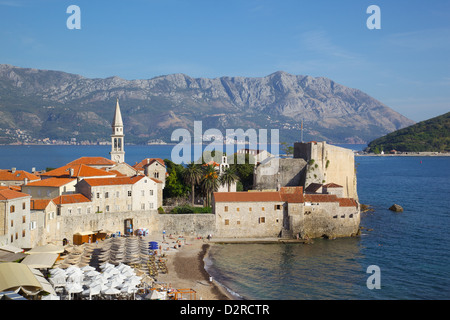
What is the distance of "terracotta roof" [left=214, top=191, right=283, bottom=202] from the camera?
2068 inches

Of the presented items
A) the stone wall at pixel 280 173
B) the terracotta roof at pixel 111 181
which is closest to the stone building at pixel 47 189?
the terracotta roof at pixel 111 181

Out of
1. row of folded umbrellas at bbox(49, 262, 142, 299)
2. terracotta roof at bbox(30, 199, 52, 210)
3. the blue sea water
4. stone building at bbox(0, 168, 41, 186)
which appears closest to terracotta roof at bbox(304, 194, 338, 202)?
the blue sea water

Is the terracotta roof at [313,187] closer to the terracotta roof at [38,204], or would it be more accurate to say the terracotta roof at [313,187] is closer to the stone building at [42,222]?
the stone building at [42,222]

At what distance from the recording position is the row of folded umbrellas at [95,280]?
30234 millimetres

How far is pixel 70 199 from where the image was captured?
48.7m

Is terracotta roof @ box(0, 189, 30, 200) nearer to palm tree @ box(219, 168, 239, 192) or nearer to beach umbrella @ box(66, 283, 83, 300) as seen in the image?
beach umbrella @ box(66, 283, 83, 300)

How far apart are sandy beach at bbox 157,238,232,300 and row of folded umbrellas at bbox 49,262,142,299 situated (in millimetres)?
4587

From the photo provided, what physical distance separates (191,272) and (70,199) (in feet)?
58.2

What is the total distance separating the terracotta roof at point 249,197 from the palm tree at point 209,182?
6136 mm

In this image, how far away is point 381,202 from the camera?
295 ft

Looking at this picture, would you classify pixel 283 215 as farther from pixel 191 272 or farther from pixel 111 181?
pixel 111 181
